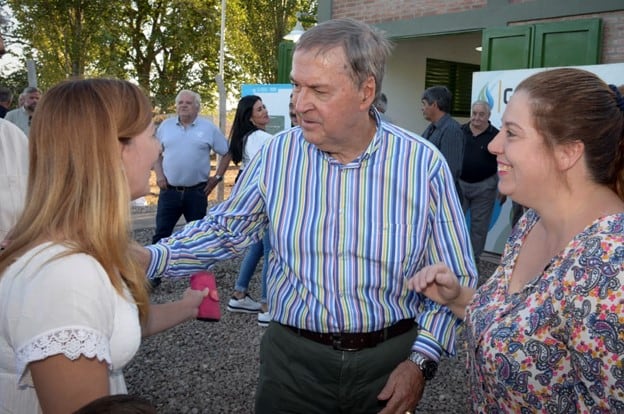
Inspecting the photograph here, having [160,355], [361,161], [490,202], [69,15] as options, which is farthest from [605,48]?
[69,15]

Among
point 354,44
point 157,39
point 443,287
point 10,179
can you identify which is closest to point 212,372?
point 10,179

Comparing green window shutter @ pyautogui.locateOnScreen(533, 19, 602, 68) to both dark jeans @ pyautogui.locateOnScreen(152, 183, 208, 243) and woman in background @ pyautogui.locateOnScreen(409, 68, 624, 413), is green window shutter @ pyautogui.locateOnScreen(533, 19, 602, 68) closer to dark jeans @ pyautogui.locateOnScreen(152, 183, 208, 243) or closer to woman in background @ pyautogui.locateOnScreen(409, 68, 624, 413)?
dark jeans @ pyautogui.locateOnScreen(152, 183, 208, 243)

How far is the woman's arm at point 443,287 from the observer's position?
198 cm

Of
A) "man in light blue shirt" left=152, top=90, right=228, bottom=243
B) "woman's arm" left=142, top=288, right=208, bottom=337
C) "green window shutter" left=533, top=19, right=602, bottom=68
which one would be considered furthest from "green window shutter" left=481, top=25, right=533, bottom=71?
"woman's arm" left=142, top=288, right=208, bottom=337

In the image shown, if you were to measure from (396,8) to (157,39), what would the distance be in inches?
530

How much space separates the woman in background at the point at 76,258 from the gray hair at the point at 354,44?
678 mm

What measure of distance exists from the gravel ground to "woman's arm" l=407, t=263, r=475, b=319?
2316 mm

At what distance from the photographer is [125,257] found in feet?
5.32

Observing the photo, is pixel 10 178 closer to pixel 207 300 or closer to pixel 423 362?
pixel 207 300

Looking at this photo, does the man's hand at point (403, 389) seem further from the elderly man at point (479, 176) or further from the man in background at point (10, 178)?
the elderly man at point (479, 176)

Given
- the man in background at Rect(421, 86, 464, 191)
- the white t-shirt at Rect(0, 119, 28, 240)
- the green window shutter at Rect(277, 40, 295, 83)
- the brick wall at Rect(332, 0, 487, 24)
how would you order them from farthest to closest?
the green window shutter at Rect(277, 40, 295, 83)
the brick wall at Rect(332, 0, 487, 24)
the man in background at Rect(421, 86, 464, 191)
the white t-shirt at Rect(0, 119, 28, 240)

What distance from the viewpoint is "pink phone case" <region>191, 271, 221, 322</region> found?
212cm

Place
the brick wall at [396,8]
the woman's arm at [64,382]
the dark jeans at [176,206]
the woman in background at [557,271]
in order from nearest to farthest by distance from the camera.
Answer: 1. the woman's arm at [64,382]
2. the woman in background at [557,271]
3. the dark jeans at [176,206]
4. the brick wall at [396,8]

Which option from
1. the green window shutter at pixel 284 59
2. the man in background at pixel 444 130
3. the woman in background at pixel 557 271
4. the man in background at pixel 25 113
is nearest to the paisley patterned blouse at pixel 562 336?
the woman in background at pixel 557 271
